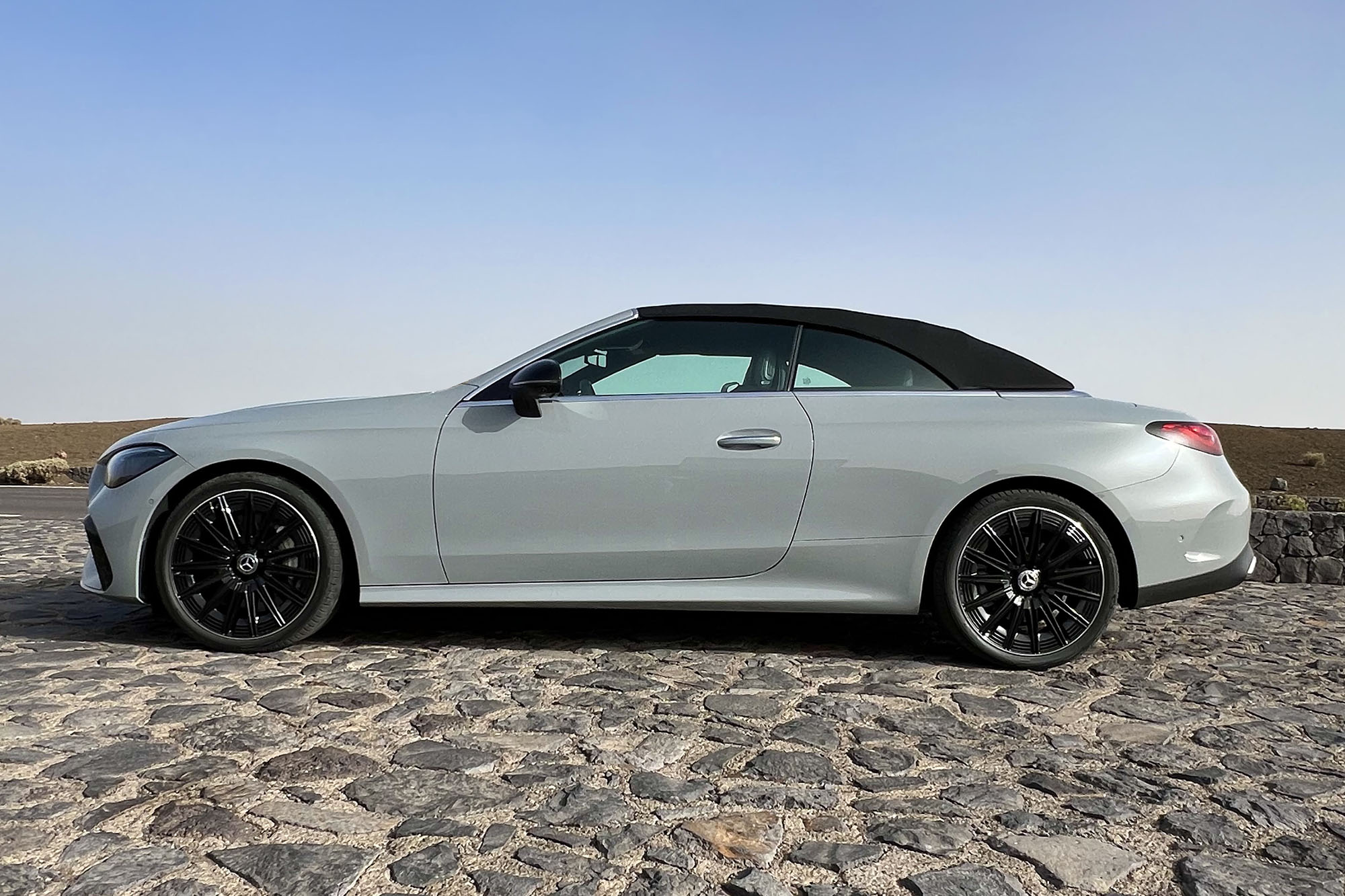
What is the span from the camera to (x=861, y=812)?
282 centimetres

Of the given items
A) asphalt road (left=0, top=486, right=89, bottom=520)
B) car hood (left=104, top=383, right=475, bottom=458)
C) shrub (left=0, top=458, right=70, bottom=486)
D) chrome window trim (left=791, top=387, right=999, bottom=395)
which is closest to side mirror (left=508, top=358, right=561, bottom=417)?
car hood (left=104, top=383, right=475, bottom=458)

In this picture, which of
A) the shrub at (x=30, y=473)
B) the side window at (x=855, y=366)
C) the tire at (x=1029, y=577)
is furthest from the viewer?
the shrub at (x=30, y=473)

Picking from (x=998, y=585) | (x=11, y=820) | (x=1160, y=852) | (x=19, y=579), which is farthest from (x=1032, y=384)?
(x=19, y=579)

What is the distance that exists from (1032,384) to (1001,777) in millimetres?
2165

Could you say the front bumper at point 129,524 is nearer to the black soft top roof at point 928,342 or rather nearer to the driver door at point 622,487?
the driver door at point 622,487

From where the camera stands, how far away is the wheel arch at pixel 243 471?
15.2 feet

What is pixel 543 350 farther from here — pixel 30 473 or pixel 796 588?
pixel 30 473

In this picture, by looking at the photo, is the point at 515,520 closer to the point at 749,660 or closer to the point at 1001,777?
the point at 749,660

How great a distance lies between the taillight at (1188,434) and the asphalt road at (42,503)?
35.1 feet

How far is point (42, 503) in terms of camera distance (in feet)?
58.8

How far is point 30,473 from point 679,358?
29035 millimetres

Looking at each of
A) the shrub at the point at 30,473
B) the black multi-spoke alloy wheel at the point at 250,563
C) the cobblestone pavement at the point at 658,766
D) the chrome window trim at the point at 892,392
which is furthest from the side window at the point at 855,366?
the shrub at the point at 30,473

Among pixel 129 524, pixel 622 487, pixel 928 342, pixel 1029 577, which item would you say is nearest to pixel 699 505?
pixel 622 487

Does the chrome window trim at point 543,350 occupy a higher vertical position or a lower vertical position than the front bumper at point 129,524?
higher
